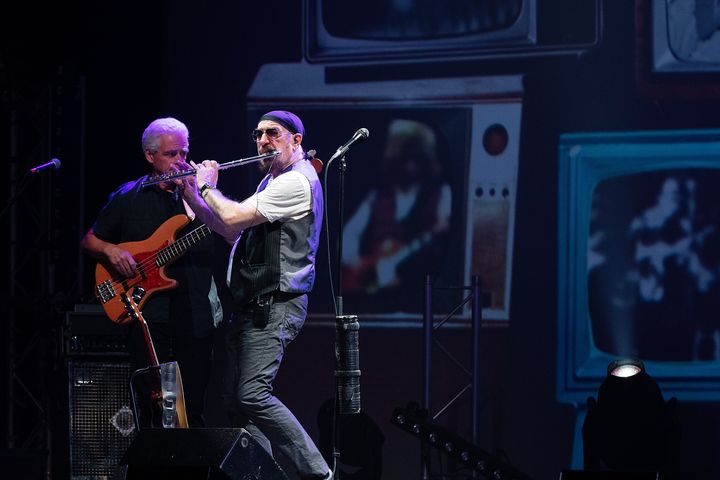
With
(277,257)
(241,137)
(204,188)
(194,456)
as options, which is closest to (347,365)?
(277,257)

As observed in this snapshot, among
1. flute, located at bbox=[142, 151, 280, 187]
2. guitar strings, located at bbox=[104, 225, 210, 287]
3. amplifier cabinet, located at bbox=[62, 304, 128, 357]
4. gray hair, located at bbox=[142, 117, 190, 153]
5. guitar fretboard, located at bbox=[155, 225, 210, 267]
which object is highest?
gray hair, located at bbox=[142, 117, 190, 153]

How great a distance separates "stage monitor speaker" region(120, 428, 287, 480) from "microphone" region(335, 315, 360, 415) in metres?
0.62

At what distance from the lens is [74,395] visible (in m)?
5.12

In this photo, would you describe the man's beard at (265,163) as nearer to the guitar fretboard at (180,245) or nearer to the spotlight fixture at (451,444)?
the guitar fretboard at (180,245)

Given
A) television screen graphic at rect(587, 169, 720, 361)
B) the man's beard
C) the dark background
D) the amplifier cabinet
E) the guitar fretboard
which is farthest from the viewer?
the dark background

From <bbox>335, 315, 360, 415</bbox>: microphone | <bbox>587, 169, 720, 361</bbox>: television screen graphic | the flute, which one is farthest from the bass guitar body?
<bbox>587, 169, 720, 361</bbox>: television screen graphic

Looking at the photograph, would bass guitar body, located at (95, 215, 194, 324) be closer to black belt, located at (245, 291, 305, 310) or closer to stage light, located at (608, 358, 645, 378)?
black belt, located at (245, 291, 305, 310)

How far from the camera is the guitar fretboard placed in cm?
488

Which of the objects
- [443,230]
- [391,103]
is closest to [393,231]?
[443,230]

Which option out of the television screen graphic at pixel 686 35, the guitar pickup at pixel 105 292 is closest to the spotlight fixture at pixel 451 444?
the guitar pickup at pixel 105 292

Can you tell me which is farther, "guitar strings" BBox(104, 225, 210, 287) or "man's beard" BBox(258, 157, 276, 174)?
"guitar strings" BBox(104, 225, 210, 287)

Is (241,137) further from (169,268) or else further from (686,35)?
(686,35)

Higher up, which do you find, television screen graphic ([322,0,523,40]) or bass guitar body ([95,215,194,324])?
television screen graphic ([322,0,523,40])

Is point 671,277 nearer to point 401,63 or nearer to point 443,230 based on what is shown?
point 443,230
